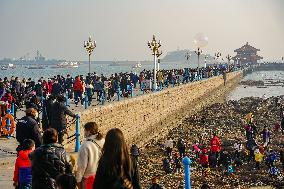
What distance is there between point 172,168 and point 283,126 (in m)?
14.2

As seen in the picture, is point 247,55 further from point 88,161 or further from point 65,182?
point 65,182

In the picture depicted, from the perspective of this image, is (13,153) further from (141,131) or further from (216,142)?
(141,131)

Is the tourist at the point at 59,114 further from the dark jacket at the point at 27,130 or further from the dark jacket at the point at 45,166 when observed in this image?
the dark jacket at the point at 45,166

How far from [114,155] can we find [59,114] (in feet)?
24.9

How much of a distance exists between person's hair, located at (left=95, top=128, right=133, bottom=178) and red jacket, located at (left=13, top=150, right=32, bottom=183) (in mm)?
2459

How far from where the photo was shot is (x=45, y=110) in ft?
39.7

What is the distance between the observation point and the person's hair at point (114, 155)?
4574mm

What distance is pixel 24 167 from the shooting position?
679cm

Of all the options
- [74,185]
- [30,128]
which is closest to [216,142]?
[30,128]

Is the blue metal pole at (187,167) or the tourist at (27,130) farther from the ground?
the tourist at (27,130)

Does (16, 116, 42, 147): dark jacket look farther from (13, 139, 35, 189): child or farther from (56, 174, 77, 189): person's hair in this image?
(56, 174, 77, 189): person's hair

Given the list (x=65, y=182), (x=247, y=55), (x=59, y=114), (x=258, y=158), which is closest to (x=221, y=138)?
(x=258, y=158)

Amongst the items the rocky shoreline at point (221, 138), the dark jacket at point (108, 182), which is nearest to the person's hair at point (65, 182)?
the dark jacket at point (108, 182)

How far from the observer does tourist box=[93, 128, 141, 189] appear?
4577 mm
